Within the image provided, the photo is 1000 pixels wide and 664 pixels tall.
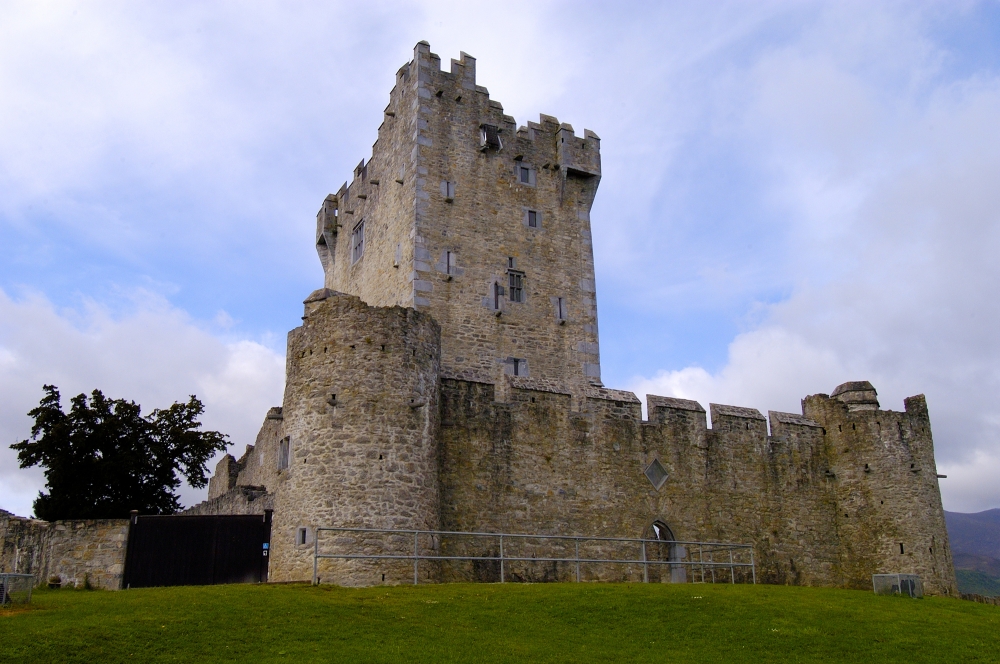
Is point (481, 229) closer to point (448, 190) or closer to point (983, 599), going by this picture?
point (448, 190)

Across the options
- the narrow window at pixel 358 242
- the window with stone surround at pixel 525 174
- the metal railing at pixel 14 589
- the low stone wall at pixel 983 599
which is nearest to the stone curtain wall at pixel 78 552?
the metal railing at pixel 14 589

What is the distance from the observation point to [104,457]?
31.8 m

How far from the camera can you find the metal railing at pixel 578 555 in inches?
802

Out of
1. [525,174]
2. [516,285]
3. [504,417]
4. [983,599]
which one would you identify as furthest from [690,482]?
[525,174]

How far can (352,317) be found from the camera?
23.0 m

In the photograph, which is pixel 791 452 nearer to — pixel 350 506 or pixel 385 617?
pixel 350 506

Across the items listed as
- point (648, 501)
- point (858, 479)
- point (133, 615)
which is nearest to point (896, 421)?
point (858, 479)

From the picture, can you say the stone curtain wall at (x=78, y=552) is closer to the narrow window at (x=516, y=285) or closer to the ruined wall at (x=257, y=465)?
the ruined wall at (x=257, y=465)

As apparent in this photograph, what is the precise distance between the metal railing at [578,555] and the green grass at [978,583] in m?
144

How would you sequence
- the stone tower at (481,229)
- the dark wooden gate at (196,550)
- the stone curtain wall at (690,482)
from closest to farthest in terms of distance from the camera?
the dark wooden gate at (196,550), the stone curtain wall at (690,482), the stone tower at (481,229)

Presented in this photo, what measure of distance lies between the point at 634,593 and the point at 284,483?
863cm

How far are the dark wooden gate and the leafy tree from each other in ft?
24.6

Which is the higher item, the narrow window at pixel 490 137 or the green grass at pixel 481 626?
the narrow window at pixel 490 137

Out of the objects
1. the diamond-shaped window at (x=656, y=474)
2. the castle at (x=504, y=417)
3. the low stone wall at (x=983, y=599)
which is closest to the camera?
the castle at (x=504, y=417)
